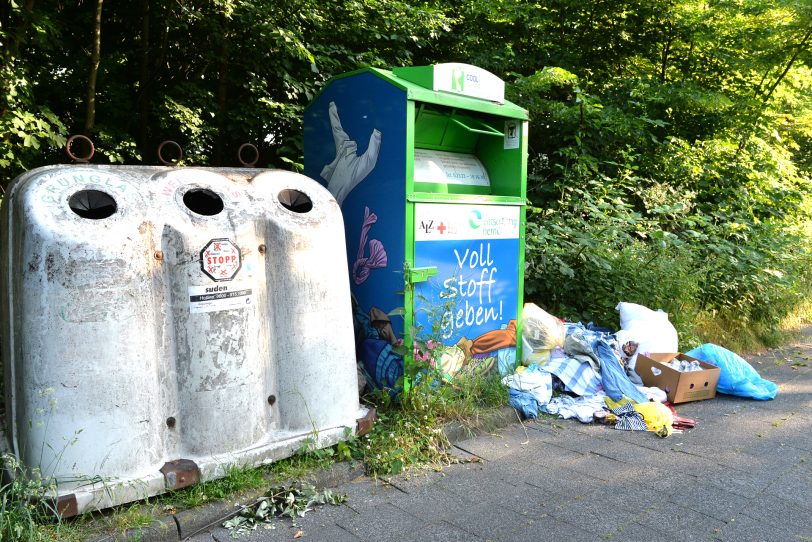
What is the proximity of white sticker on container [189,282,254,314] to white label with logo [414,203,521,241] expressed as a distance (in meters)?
1.19

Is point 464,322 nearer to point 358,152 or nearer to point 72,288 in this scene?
point 358,152

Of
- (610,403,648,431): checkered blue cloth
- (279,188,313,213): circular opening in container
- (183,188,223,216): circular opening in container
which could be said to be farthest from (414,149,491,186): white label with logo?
(610,403,648,431): checkered blue cloth

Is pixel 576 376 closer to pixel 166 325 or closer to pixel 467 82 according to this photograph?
pixel 467 82

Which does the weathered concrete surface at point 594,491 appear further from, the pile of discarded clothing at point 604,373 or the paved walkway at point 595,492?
the pile of discarded clothing at point 604,373

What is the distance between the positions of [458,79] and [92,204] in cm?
226

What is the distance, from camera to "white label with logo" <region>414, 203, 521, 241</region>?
369 centimetres

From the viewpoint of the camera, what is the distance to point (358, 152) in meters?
3.86

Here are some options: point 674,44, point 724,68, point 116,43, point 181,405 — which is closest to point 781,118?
point 724,68

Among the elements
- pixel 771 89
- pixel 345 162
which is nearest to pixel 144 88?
pixel 345 162

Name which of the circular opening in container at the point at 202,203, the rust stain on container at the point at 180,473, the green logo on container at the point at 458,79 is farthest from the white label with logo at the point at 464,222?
the rust stain on container at the point at 180,473

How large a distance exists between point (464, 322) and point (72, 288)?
7.77ft

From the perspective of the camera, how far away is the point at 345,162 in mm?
3959

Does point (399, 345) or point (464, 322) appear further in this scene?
point (464, 322)

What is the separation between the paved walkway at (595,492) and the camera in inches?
102
